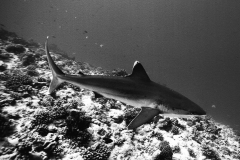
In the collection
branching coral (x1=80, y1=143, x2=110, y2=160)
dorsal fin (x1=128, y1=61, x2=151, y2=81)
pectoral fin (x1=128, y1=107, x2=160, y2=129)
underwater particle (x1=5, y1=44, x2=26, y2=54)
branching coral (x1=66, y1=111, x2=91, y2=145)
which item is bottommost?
branching coral (x1=80, y1=143, x2=110, y2=160)

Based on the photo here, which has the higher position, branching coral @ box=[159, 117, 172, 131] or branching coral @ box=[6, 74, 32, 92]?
branching coral @ box=[159, 117, 172, 131]

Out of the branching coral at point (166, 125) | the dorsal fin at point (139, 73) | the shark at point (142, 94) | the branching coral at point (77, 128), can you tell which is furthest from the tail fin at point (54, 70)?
the branching coral at point (166, 125)

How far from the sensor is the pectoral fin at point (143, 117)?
3.04m

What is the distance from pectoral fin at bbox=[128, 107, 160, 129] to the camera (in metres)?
3.04

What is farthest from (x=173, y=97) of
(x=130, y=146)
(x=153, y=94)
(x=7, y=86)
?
(x=7, y=86)

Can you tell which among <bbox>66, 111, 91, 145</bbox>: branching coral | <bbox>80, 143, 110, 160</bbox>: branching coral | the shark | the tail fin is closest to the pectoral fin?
the shark

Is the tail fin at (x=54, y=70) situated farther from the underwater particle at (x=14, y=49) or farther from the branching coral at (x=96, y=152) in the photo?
the underwater particle at (x=14, y=49)

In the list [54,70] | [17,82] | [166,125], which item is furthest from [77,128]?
[17,82]

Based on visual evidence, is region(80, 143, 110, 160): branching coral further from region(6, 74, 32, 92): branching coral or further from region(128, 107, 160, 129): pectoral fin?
region(6, 74, 32, 92): branching coral

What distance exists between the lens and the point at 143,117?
3201mm

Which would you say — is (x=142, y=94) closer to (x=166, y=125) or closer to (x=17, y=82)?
(x=166, y=125)

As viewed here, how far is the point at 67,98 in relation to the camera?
7.54 metres

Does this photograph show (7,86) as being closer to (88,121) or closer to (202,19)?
(88,121)

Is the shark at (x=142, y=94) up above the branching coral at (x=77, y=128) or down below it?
above
